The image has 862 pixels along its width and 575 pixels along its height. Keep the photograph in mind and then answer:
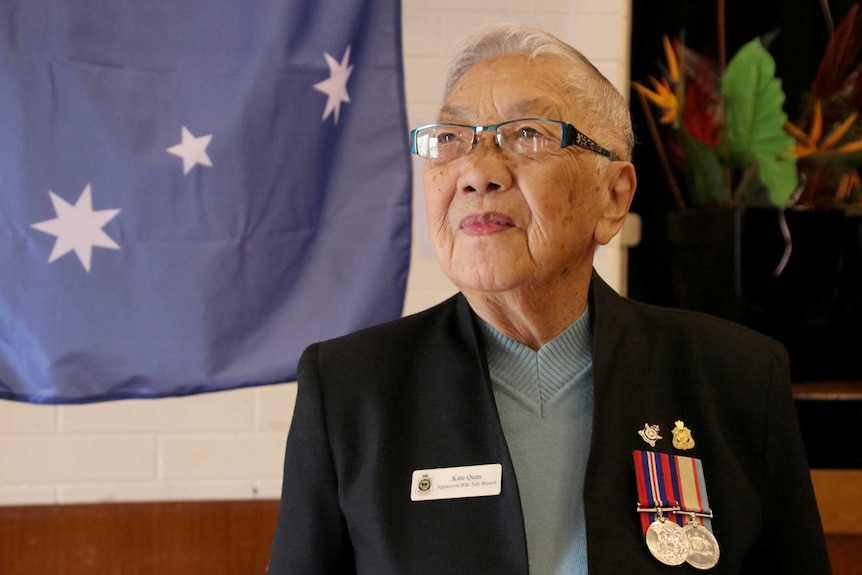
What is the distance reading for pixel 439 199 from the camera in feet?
3.66

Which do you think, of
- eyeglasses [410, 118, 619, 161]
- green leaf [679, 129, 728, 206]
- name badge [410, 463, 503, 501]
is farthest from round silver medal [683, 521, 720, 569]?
green leaf [679, 129, 728, 206]

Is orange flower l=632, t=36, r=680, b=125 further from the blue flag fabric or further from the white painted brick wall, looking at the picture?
the blue flag fabric

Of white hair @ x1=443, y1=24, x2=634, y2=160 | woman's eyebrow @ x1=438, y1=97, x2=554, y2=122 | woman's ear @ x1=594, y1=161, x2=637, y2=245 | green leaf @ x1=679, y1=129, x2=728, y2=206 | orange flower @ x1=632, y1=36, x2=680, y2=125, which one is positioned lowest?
woman's ear @ x1=594, y1=161, x2=637, y2=245

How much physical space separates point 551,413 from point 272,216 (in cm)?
89

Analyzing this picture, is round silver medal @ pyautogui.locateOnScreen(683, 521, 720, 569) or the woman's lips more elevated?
the woman's lips

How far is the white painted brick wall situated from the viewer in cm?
190

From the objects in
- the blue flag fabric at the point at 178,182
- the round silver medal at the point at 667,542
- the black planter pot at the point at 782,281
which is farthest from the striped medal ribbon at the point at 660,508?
the black planter pot at the point at 782,281

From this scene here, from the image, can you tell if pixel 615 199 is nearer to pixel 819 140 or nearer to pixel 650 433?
pixel 650 433

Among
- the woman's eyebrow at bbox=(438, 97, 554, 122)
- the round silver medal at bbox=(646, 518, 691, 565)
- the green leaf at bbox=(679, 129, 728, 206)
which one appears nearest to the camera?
the round silver medal at bbox=(646, 518, 691, 565)

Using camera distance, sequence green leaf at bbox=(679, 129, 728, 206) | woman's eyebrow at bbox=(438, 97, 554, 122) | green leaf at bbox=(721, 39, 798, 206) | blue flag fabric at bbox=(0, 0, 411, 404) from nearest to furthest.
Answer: woman's eyebrow at bbox=(438, 97, 554, 122) → blue flag fabric at bbox=(0, 0, 411, 404) → green leaf at bbox=(721, 39, 798, 206) → green leaf at bbox=(679, 129, 728, 206)

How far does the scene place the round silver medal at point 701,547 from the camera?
993 mm

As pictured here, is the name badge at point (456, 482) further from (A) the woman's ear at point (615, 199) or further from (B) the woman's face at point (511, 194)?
(A) the woman's ear at point (615, 199)

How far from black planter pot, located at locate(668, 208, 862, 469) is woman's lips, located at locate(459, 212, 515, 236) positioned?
1.04m

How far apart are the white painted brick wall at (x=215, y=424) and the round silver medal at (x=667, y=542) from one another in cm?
102
